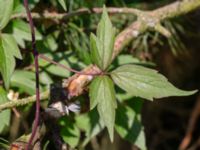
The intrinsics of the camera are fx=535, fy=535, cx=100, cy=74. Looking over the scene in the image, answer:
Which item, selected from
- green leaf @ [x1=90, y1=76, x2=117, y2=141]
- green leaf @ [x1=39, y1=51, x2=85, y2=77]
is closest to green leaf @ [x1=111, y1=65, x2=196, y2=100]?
green leaf @ [x1=90, y1=76, x2=117, y2=141]

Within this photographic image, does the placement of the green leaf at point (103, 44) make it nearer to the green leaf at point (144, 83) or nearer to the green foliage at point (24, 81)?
the green leaf at point (144, 83)

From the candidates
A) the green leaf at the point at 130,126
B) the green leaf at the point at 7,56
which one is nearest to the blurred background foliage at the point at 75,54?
the green leaf at the point at 130,126

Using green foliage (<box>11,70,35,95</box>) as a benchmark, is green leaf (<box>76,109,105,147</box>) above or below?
below

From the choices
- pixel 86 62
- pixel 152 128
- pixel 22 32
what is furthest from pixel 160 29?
pixel 152 128

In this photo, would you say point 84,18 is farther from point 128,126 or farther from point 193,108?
point 193,108

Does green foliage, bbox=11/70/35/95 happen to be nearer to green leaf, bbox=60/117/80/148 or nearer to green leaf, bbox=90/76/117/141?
green leaf, bbox=60/117/80/148

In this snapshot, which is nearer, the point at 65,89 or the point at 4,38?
the point at 4,38

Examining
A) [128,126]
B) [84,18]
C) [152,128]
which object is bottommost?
[152,128]
